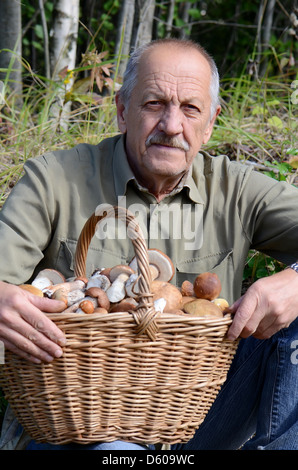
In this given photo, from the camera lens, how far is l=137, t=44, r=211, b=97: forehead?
231 cm

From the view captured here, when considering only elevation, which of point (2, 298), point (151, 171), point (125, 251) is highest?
point (151, 171)

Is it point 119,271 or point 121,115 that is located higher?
point 121,115

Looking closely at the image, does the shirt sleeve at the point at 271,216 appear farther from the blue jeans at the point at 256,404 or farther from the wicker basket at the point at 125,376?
the wicker basket at the point at 125,376

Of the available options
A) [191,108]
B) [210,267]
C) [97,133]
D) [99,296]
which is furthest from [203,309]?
[97,133]

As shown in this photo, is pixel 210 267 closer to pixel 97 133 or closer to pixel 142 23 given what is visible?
pixel 97 133

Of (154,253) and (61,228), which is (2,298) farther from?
(61,228)

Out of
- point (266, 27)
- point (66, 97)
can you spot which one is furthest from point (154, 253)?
point (266, 27)

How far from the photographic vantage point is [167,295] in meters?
1.72

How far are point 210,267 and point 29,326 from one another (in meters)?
0.94

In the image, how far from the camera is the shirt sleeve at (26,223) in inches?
80.3

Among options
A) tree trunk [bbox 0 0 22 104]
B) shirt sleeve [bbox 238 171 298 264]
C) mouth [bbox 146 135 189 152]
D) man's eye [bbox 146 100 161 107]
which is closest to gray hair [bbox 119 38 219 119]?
man's eye [bbox 146 100 161 107]

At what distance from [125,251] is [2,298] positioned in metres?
0.76

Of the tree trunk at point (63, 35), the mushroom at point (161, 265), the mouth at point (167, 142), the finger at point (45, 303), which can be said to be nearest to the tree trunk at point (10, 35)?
the tree trunk at point (63, 35)
